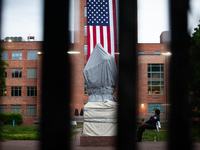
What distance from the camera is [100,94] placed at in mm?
8062

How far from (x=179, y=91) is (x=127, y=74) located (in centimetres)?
15

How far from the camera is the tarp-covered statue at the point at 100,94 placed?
7582mm

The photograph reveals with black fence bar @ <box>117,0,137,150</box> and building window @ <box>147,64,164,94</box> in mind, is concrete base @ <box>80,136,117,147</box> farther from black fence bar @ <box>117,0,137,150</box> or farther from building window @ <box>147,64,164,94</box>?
building window @ <box>147,64,164,94</box>

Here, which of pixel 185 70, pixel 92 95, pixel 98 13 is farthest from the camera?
pixel 98 13

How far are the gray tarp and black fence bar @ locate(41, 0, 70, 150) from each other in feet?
23.3

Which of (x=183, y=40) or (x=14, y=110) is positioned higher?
(x=183, y=40)

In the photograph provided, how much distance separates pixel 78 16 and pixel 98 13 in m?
8.79

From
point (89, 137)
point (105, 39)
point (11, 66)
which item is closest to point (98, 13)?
point (105, 39)

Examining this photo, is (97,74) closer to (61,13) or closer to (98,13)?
(98,13)

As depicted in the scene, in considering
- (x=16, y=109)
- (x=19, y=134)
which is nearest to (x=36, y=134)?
(x=19, y=134)

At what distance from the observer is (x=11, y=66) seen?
121ft

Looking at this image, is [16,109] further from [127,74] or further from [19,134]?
[127,74]

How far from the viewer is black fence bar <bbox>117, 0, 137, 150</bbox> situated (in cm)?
75

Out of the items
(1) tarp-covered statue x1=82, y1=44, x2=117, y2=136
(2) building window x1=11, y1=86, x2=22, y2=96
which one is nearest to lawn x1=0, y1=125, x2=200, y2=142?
(1) tarp-covered statue x1=82, y1=44, x2=117, y2=136
